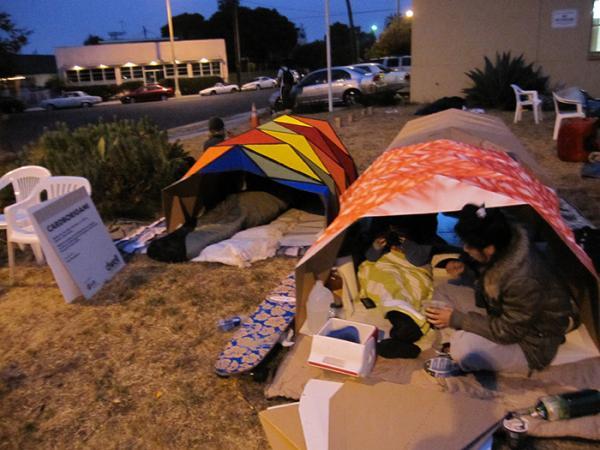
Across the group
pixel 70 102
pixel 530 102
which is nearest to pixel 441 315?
pixel 530 102

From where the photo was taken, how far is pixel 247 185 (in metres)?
6.33

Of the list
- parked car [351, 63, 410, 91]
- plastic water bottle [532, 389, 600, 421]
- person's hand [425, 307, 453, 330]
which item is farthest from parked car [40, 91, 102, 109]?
plastic water bottle [532, 389, 600, 421]

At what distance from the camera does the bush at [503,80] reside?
1206 cm

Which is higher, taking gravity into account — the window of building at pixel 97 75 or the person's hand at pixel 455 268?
the window of building at pixel 97 75

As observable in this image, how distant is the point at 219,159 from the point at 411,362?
2.92 metres

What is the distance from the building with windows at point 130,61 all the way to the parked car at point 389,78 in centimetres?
2866

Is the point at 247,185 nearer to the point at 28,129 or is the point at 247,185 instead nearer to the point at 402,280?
the point at 402,280

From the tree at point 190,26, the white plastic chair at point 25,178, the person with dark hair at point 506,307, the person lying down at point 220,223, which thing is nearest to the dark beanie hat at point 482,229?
the person with dark hair at point 506,307

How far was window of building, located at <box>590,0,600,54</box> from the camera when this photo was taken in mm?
11516

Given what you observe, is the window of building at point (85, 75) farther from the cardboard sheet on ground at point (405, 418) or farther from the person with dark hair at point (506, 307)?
the cardboard sheet on ground at point (405, 418)

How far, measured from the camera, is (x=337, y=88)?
51.9 feet

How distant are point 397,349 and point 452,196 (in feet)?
3.36

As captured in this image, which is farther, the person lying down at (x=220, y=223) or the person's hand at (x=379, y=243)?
the person lying down at (x=220, y=223)

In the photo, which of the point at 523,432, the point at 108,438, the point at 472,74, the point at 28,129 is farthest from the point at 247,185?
the point at 28,129
